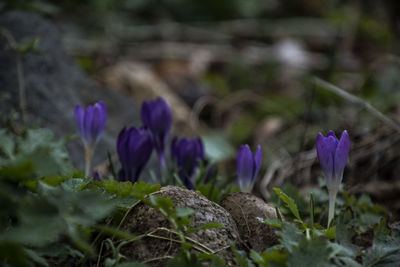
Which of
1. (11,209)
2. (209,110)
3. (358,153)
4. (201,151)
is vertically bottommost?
(209,110)

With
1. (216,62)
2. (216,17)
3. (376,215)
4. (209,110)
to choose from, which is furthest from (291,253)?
(216,17)

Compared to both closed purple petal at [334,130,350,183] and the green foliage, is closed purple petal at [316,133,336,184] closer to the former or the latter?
closed purple petal at [334,130,350,183]

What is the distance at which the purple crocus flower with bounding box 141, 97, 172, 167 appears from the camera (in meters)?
1.77

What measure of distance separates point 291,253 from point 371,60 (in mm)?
5975

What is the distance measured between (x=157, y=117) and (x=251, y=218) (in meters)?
0.67

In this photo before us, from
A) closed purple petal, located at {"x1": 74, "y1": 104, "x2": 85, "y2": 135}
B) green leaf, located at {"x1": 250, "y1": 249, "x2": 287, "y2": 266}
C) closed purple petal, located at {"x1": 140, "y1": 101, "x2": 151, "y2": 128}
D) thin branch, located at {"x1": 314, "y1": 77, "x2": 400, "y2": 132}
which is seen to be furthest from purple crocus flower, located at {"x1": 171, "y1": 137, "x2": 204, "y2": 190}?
green leaf, located at {"x1": 250, "y1": 249, "x2": 287, "y2": 266}

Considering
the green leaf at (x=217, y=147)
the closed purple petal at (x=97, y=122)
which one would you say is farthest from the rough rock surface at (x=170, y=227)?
the green leaf at (x=217, y=147)

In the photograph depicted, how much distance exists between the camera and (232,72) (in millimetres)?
5285

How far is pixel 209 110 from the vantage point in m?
4.60

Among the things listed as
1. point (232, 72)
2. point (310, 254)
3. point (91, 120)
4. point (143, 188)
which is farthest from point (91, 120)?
point (232, 72)

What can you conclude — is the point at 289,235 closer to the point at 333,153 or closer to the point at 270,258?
the point at 270,258

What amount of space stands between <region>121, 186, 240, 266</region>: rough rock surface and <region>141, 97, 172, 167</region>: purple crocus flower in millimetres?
604

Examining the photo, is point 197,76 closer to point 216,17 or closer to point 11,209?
point 216,17

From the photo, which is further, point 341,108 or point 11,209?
point 341,108
